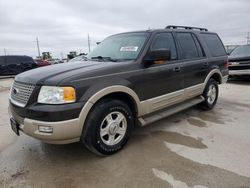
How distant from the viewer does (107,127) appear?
310 cm

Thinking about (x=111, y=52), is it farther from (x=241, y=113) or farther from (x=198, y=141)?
(x=241, y=113)

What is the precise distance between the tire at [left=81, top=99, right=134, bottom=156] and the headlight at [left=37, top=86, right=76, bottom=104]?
389 mm

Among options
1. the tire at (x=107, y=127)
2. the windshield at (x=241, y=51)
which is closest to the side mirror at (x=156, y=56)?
the tire at (x=107, y=127)

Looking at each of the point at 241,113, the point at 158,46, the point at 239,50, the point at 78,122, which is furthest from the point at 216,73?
the point at 239,50

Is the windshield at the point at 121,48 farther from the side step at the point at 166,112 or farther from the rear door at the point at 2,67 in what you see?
the rear door at the point at 2,67

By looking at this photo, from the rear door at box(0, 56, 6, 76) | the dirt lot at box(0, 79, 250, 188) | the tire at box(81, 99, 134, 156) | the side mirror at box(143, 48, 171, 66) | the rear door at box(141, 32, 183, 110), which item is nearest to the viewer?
the dirt lot at box(0, 79, 250, 188)

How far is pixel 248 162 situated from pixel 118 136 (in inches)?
69.4

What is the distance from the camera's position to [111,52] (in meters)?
3.91

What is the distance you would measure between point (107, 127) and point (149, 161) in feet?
2.40

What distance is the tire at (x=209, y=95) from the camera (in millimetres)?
5086

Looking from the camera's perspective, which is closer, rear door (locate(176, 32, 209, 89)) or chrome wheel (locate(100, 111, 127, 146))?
chrome wheel (locate(100, 111, 127, 146))

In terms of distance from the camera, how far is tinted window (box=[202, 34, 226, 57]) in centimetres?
518

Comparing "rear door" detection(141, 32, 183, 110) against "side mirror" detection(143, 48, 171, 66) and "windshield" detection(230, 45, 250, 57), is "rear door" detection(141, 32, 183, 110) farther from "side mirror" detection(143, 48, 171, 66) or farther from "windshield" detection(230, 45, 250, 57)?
"windshield" detection(230, 45, 250, 57)

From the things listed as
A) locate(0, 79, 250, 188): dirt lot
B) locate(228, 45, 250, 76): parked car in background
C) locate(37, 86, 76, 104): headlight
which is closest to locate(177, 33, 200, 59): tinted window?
locate(0, 79, 250, 188): dirt lot
